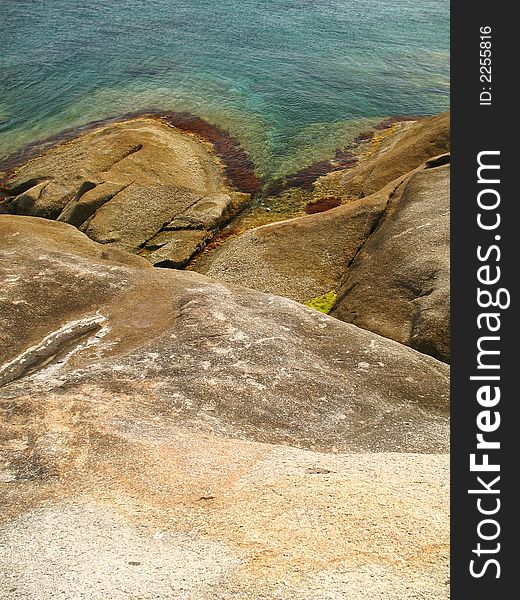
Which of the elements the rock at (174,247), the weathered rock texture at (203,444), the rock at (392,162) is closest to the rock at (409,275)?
the weathered rock texture at (203,444)

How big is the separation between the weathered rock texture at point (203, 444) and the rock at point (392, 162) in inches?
861

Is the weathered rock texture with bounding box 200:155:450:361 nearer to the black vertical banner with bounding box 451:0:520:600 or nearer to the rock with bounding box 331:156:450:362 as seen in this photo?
the rock with bounding box 331:156:450:362

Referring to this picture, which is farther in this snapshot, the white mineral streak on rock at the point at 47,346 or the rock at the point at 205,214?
the rock at the point at 205,214

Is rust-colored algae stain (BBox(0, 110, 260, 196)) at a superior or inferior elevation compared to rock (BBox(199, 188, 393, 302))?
superior

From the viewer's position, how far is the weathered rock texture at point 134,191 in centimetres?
3766

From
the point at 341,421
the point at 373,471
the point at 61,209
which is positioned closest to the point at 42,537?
the point at 373,471

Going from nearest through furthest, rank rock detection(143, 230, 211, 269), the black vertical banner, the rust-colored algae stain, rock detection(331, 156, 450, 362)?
the black vertical banner
rock detection(331, 156, 450, 362)
rock detection(143, 230, 211, 269)
the rust-colored algae stain

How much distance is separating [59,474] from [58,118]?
176ft

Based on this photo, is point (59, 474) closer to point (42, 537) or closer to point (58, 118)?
point (42, 537)

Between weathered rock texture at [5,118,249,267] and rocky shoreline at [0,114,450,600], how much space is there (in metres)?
0.99

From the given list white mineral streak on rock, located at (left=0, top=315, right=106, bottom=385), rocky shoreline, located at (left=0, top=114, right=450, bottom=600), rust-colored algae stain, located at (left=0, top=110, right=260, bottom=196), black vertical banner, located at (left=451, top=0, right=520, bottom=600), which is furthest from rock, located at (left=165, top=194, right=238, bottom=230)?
black vertical banner, located at (left=451, top=0, right=520, bottom=600)

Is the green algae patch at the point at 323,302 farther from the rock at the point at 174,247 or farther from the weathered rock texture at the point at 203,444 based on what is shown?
the rock at the point at 174,247

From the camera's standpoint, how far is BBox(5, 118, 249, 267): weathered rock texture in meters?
37.7

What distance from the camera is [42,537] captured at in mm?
A: 11055
